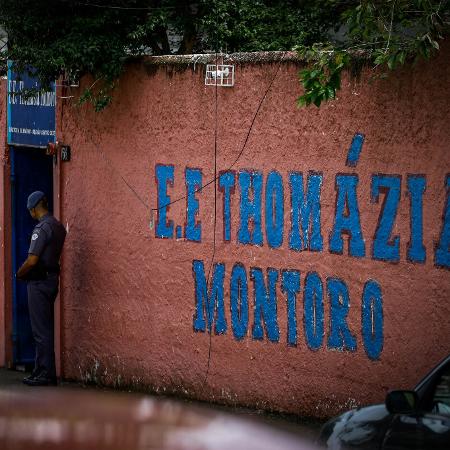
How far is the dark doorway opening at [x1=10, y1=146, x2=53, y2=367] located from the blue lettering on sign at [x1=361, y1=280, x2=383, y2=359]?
510 centimetres

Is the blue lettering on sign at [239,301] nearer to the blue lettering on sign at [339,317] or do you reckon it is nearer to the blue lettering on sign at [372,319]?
the blue lettering on sign at [339,317]

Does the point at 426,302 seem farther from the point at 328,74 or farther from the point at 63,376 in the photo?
the point at 63,376

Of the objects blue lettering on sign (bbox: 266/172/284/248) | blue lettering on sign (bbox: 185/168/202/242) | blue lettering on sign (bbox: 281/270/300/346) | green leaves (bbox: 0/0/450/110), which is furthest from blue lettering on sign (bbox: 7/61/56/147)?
blue lettering on sign (bbox: 281/270/300/346)

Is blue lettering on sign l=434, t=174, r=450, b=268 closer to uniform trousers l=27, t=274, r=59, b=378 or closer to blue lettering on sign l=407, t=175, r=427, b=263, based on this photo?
blue lettering on sign l=407, t=175, r=427, b=263

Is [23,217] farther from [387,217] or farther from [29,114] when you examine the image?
[387,217]

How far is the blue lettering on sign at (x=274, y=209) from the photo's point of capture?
1015 centimetres

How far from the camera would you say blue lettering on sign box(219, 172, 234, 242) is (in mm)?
10594

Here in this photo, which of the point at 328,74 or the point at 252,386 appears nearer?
the point at 328,74

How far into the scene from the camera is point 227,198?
1062cm

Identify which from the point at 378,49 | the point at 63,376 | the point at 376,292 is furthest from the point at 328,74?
the point at 63,376

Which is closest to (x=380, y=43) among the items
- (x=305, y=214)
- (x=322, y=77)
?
(x=322, y=77)

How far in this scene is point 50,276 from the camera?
11.9 metres

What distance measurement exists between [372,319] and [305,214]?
3.60 feet

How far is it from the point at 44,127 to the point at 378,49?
4.89 m
